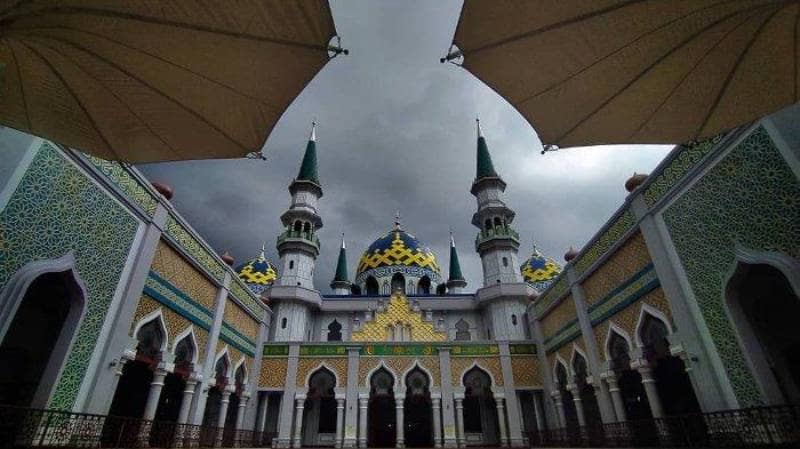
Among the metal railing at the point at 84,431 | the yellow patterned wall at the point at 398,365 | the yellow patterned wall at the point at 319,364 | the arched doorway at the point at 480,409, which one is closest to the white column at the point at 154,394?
the metal railing at the point at 84,431

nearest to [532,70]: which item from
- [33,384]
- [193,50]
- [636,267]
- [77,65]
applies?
[193,50]

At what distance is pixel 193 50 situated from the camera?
429 cm

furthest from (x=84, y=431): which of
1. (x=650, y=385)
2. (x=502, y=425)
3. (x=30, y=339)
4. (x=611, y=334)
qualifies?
(x=502, y=425)

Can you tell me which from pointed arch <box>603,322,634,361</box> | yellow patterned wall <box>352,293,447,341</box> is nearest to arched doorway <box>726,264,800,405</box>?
pointed arch <box>603,322,634,361</box>

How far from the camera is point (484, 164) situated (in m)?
23.8

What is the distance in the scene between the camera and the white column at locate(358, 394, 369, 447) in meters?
13.9

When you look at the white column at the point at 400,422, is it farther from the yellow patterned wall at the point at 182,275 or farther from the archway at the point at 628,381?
the yellow patterned wall at the point at 182,275

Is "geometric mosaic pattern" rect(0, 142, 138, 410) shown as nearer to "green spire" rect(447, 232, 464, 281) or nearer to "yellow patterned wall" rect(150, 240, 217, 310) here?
"yellow patterned wall" rect(150, 240, 217, 310)

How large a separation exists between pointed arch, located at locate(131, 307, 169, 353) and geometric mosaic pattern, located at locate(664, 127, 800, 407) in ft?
38.3

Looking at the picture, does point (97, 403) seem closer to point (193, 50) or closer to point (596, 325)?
point (193, 50)

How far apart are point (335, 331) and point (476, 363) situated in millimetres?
8975

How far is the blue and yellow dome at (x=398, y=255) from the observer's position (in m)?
27.5

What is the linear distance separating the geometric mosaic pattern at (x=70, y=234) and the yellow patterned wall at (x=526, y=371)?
13.3m

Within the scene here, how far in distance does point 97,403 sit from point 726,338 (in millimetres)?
11695
